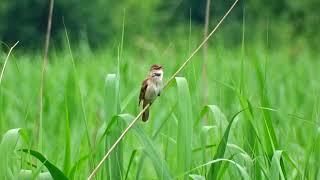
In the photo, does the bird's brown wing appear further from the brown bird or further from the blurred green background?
the blurred green background

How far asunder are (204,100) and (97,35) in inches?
996

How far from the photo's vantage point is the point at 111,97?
11.5 feet

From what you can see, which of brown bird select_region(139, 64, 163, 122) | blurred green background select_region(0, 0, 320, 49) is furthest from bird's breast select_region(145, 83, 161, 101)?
blurred green background select_region(0, 0, 320, 49)

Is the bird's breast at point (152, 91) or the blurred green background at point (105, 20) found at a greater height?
the blurred green background at point (105, 20)

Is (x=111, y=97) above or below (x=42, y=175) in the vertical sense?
above

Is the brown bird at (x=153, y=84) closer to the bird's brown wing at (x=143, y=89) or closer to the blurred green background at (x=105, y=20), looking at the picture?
the bird's brown wing at (x=143, y=89)

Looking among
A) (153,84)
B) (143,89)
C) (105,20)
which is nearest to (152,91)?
(153,84)

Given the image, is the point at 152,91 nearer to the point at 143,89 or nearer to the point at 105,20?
the point at 143,89

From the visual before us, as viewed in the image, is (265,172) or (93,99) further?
(93,99)

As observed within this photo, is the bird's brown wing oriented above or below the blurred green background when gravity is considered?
below

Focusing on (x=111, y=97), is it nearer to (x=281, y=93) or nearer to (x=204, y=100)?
(x=204, y=100)

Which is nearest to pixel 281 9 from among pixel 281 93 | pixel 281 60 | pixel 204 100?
pixel 281 60

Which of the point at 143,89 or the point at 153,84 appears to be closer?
the point at 153,84

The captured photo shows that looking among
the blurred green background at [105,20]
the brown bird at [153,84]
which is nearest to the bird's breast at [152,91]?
the brown bird at [153,84]
